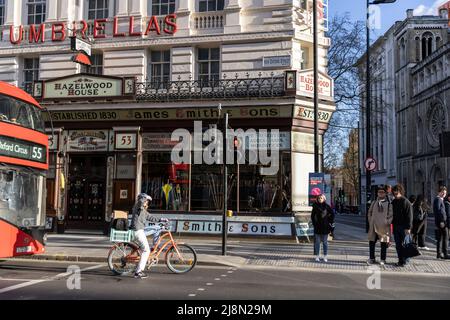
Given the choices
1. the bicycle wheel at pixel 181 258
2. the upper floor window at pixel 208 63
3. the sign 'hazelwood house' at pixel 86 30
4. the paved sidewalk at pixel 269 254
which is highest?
the sign 'hazelwood house' at pixel 86 30

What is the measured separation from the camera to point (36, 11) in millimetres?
21531

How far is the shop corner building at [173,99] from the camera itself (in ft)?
59.4

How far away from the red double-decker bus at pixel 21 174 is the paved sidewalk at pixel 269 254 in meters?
1.95

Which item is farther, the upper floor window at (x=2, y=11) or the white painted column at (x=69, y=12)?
the upper floor window at (x=2, y=11)

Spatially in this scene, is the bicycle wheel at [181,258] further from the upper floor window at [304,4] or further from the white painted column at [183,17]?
the upper floor window at [304,4]

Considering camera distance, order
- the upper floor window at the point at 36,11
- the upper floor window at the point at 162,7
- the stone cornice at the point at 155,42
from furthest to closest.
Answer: the upper floor window at the point at 36,11 < the upper floor window at the point at 162,7 < the stone cornice at the point at 155,42

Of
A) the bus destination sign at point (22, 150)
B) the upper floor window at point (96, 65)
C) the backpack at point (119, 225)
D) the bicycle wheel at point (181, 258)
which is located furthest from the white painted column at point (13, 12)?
the bicycle wheel at point (181, 258)

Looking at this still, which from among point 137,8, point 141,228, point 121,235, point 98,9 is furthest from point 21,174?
point 98,9

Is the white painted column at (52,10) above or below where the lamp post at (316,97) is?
above

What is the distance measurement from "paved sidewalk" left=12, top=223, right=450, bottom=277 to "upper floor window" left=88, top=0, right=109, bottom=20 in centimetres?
961

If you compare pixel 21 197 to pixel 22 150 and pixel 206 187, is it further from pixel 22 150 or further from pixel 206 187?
pixel 206 187

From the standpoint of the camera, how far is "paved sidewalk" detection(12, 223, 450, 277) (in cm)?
1235

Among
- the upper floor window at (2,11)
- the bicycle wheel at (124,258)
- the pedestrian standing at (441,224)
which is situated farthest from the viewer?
the upper floor window at (2,11)
